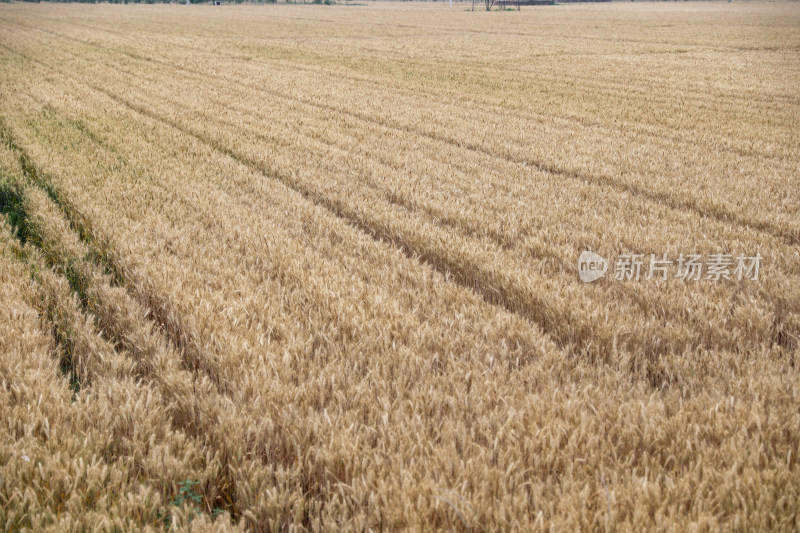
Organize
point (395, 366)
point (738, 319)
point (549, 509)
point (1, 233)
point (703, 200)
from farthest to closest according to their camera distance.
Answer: point (703, 200) < point (1, 233) < point (738, 319) < point (395, 366) < point (549, 509)

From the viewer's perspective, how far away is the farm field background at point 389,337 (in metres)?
2.03

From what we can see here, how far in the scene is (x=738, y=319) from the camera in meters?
3.37

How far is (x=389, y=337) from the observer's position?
316 centimetres

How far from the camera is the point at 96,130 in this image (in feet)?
29.8

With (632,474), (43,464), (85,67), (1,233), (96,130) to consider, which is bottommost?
(632,474)

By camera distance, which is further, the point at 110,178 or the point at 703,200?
the point at 110,178

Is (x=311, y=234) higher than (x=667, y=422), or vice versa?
(x=311, y=234)

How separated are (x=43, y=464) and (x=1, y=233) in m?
3.57

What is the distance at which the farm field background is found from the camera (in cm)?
203

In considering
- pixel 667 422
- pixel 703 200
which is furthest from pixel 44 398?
pixel 703 200

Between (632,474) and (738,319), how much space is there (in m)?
1.79

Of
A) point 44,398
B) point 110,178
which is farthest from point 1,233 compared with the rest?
point 44,398

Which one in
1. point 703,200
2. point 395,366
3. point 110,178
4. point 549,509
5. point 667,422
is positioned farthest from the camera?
point 110,178

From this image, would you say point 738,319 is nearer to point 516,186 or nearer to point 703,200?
point 703,200
